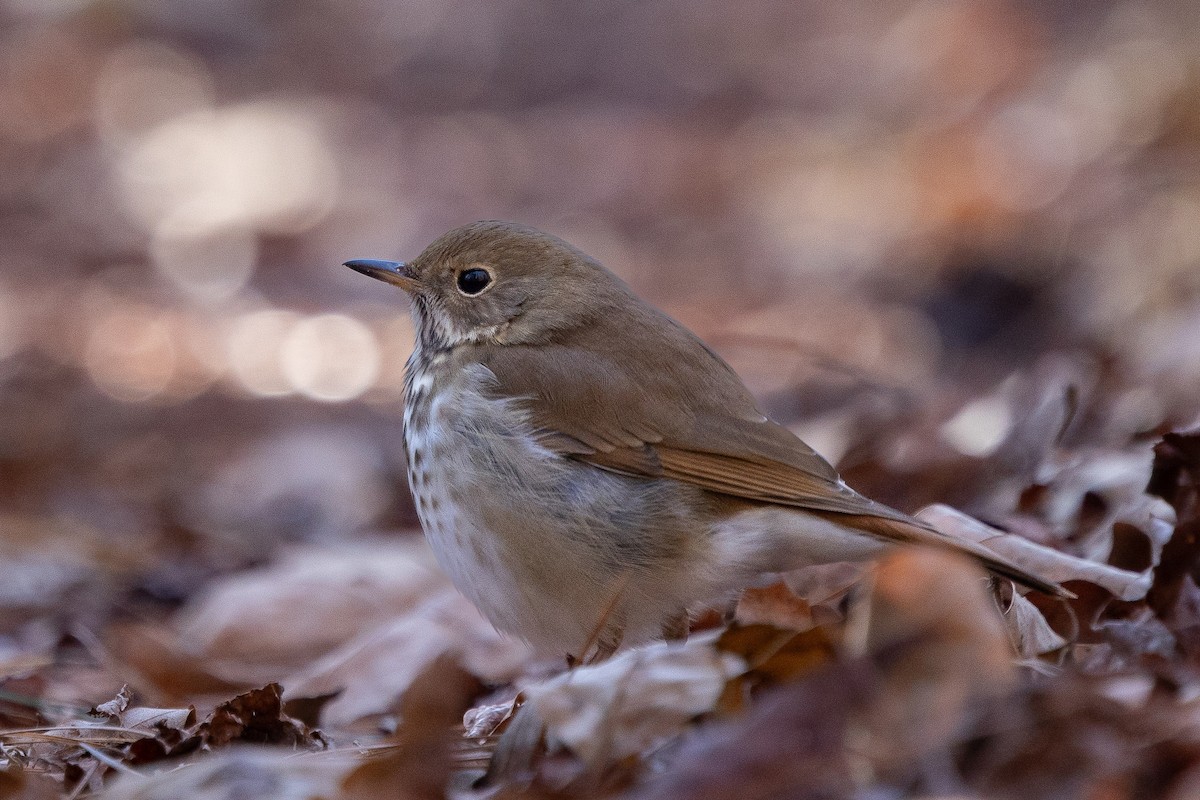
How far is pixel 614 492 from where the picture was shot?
13.3ft

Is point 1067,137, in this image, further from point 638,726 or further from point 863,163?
point 638,726

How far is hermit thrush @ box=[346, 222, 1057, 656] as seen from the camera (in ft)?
13.0

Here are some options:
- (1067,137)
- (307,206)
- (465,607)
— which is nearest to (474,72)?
(307,206)

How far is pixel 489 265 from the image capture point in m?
4.77

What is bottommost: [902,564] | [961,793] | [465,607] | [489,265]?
[465,607]

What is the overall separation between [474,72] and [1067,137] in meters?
6.64

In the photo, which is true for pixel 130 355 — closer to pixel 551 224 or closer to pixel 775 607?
pixel 551 224

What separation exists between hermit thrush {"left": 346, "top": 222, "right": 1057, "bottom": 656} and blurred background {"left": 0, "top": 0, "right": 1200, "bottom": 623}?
1.26m

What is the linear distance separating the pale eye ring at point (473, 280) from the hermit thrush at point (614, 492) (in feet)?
1.28

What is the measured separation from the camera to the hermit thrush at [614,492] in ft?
13.0

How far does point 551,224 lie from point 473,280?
7476 millimetres

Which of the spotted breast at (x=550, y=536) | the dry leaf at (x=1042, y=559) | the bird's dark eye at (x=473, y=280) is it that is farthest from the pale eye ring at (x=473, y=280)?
the dry leaf at (x=1042, y=559)

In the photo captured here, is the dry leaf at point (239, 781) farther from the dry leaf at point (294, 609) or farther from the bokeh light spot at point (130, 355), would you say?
the bokeh light spot at point (130, 355)

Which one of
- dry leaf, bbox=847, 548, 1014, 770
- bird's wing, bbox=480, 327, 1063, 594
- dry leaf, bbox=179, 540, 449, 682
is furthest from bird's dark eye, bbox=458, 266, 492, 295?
dry leaf, bbox=847, 548, 1014, 770
